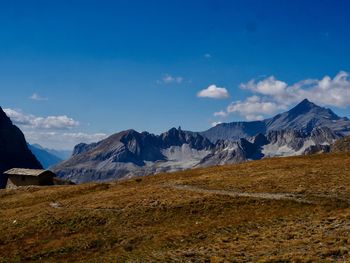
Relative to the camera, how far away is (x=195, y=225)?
131 feet

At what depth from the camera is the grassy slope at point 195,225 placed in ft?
99.4

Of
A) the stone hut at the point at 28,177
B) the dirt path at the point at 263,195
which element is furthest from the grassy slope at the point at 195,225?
the stone hut at the point at 28,177

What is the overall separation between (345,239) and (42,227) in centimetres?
3064

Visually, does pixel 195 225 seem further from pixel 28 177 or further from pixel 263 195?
pixel 28 177

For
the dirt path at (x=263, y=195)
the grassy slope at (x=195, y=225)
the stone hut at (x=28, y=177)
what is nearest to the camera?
the grassy slope at (x=195, y=225)

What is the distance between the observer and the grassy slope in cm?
3030

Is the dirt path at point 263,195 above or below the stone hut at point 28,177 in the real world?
below

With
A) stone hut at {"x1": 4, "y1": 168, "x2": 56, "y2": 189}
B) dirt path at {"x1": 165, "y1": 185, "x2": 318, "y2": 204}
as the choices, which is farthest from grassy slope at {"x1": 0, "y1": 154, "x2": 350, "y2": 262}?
stone hut at {"x1": 4, "y1": 168, "x2": 56, "y2": 189}

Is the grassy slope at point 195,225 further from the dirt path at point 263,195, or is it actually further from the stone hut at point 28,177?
the stone hut at point 28,177

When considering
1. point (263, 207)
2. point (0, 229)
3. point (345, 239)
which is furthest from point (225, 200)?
point (0, 229)

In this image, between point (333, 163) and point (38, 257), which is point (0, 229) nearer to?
point (38, 257)

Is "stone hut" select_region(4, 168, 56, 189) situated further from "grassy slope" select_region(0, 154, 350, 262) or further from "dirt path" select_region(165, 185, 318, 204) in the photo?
"dirt path" select_region(165, 185, 318, 204)

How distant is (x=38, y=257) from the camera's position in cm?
3641

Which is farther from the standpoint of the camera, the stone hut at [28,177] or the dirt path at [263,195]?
the stone hut at [28,177]
